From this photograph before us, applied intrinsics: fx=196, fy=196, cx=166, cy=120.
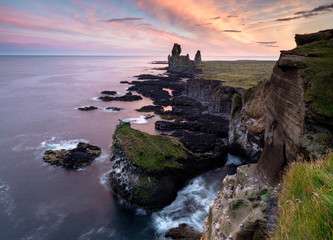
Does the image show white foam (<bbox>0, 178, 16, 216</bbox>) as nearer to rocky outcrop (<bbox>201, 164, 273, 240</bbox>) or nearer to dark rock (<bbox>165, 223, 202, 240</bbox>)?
dark rock (<bbox>165, 223, 202, 240</bbox>)

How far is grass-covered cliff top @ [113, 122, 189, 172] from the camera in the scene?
23.1m

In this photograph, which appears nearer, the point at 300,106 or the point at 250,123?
the point at 300,106

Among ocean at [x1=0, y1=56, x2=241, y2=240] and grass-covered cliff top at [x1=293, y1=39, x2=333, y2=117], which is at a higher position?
grass-covered cliff top at [x1=293, y1=39, x2=333, y2=117]

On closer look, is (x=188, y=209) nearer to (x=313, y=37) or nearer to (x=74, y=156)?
(x=313, y=37)

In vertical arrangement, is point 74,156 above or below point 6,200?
above

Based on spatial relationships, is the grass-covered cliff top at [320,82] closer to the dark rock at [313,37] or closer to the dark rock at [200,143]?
the dark rock at [313,37]

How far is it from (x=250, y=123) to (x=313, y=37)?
56.7 ft

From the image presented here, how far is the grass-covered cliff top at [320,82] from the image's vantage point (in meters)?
10.1

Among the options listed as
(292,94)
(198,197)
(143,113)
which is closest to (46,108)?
(143,113)

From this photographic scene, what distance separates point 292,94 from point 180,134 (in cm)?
3050

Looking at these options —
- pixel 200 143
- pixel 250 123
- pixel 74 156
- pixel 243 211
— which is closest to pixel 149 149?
pixel 200 143

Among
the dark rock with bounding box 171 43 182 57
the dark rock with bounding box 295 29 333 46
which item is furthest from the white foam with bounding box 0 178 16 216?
the dark rock with bounding box 171 43 182 57

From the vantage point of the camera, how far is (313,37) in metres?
15.1

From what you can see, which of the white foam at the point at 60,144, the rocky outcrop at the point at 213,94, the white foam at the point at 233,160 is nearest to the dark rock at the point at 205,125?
the rocky outcrop at the point at 213,94
